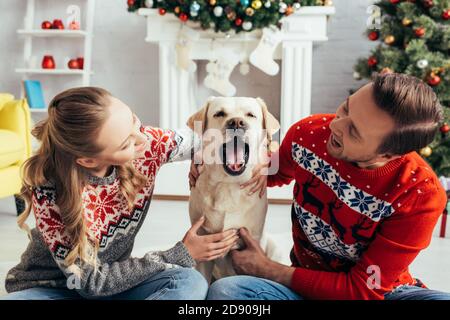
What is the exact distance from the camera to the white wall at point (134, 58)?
3.71m

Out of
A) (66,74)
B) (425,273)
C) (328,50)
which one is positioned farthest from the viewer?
(66,74)

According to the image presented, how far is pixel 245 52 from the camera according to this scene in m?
3.21

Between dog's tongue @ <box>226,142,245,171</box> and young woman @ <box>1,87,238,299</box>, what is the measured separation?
0.55ft

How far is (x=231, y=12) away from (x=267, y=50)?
15.3 inches

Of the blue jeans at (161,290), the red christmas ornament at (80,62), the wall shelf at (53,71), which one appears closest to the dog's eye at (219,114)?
the blue jeans at (161,290)

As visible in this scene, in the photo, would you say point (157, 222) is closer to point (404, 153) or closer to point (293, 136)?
point (293, 136)

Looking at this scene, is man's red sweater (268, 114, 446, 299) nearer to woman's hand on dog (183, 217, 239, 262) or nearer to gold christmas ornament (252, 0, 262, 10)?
woman's hand on dog (183, 217, 239, 262)

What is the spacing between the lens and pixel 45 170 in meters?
1.14

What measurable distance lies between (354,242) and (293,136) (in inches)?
12.0

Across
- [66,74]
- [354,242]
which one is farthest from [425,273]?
[66,74]

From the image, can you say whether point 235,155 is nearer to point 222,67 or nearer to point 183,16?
point 183,16

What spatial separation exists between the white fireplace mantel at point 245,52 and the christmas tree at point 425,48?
48 centimetres

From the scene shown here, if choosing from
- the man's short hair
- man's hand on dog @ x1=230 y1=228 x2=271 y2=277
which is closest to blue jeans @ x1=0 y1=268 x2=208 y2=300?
man's hand on dog @ x1=230 y1=228 x2=271 y2=277

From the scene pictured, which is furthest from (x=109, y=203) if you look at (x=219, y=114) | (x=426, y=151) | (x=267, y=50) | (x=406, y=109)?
(x=267, y=50)
